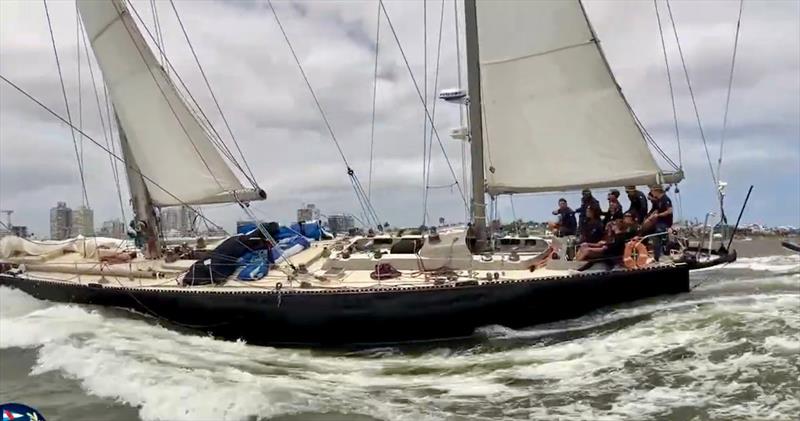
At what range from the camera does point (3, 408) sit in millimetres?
3594

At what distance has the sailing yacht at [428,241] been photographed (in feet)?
36.4

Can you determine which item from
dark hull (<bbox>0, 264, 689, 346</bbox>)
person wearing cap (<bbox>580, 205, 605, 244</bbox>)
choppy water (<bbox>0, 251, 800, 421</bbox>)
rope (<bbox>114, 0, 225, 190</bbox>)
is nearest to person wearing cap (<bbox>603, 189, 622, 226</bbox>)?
person wearing cap (<bbox>580, 205, 605, 244</bbox>)

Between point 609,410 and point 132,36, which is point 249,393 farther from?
point 132,36

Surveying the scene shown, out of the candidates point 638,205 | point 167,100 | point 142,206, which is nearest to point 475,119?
point 638,205

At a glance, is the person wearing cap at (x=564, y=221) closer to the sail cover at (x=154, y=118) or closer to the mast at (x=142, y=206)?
the sail cover at (x=154, y=118)

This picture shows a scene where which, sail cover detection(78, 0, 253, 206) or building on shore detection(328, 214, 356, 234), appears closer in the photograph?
sail cover detection(78, 0, 253, 206)

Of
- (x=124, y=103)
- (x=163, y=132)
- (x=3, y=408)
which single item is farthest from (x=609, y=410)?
(x=124, y=103)

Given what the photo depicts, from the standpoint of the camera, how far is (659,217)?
11.8 meters

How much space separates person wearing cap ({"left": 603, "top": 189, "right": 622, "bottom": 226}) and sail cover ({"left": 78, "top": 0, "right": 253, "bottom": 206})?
8354 mm

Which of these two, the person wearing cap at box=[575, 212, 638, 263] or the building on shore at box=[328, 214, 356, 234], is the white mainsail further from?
the building on shore at box=[328, 214, 356, 234]

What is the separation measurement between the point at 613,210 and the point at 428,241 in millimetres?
3646

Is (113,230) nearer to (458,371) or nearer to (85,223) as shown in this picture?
(85,223)

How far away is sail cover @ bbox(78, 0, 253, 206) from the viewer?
15.4m

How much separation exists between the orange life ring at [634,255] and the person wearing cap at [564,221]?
6.98 feet
